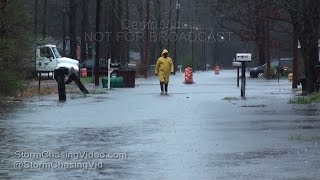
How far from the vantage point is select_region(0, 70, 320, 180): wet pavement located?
8.67 meters

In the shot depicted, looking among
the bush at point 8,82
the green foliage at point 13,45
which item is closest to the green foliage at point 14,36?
the green foliage at point 13,45

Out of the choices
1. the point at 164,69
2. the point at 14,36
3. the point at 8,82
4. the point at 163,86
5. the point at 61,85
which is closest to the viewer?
the point at 8,82

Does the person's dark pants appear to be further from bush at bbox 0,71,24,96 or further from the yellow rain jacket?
bush at bbox 0,71,24,96

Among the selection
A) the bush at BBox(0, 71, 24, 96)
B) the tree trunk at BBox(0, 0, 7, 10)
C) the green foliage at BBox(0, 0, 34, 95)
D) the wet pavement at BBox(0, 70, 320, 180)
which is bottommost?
the wet pavement at BBox(0, 70, 320, 180)

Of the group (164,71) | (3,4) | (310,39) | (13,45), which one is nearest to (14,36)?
(13,45)

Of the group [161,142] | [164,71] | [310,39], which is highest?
[310,39]

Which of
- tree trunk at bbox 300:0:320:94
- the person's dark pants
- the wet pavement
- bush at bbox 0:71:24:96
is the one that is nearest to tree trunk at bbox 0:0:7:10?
bush at bbox 0:71:24:96

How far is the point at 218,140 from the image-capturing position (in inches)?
455

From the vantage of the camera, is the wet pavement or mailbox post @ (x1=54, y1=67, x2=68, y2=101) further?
mailbox post @ (x1=54, y1=67, x2=68, y2=101)

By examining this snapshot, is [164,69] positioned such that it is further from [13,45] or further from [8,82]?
[8,82]

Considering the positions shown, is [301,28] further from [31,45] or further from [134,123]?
[134,123]

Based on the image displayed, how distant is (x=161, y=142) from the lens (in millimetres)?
11414

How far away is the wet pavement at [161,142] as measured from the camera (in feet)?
28.5

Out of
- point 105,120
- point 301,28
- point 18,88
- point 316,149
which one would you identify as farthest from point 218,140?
point 301,28
